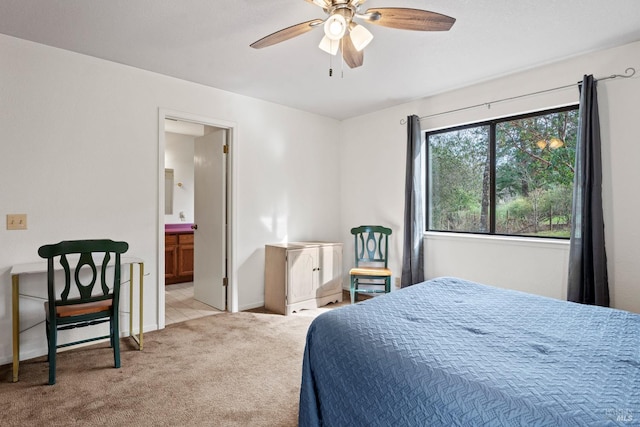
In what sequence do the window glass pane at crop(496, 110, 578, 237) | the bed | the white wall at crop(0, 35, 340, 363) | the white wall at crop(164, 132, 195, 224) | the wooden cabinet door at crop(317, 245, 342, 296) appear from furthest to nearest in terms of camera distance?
the white wall at crop(164, 132, 195, 224)
the wooden cabinet door at crop(317, 245, 342, 296)
the window glass pane at crop(496, 110, 578, 237)
the white wall at crop(0, 35, 340, 363)
the bed

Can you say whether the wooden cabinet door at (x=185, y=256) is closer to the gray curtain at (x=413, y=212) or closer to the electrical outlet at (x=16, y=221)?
the electrical outlet at (x=16, y=221)

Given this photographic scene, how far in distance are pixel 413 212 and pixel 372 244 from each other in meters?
0.78

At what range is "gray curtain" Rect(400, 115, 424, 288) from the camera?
3789mm

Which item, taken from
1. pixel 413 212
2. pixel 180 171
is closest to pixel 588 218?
pixel 413 212

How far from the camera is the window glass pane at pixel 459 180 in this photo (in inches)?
139

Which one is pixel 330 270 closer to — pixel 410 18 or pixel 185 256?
pixel 185 256

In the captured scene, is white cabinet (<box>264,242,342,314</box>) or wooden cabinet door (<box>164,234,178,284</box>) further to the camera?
wooden cabinet door (<box>164,234,178,284</box>)

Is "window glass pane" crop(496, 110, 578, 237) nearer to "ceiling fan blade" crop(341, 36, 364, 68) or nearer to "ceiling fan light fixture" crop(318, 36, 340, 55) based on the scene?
"ceiling fan blade" crop(341, 36, 364, 68)

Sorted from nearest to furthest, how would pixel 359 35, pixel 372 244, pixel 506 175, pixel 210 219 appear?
pixel 359 35 < pixel 506 175 < pixel 210 219 < pixel 372 244

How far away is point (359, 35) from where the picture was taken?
1880 mm

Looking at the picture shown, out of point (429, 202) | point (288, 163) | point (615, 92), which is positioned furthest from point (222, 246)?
point (615, 92)

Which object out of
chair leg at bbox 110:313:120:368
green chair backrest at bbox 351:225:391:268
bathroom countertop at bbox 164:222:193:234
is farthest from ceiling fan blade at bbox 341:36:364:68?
bathroom countertop at bbox 164:222:193:234

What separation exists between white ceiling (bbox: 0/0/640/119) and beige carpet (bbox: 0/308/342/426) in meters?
2.44

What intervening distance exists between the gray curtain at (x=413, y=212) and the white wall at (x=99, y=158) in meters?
1.58
